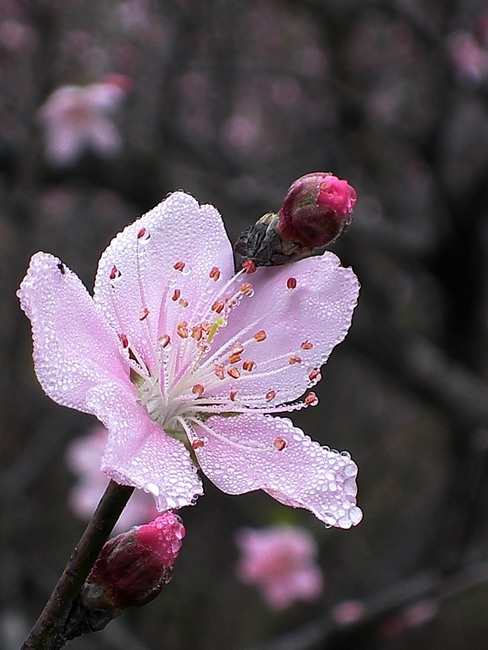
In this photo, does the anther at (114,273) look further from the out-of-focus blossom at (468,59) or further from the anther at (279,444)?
the out-of-focus blossom at (468,59)

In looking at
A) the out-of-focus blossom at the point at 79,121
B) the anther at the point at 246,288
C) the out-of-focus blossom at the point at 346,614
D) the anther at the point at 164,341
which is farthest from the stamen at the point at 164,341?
the out-of-focus blossom at the point at 79,121

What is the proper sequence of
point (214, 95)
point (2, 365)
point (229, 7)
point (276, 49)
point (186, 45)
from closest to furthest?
point (2, 365), point (186, 45), point (229, 7), point (214, 95), point (276, 49)

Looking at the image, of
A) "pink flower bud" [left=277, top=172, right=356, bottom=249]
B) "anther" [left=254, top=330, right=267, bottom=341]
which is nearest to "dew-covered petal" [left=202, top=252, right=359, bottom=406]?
"anther" [left=254, top=330, right=267, bottom=341]

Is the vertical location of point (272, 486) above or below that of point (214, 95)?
above

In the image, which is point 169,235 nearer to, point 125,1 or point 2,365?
point 2,365

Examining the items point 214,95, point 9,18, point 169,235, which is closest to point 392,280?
point 214,95

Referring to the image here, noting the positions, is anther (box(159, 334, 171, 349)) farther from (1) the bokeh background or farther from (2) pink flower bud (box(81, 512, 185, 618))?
(1) the bokeh background

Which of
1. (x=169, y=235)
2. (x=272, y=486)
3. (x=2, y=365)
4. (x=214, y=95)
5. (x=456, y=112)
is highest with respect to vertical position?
(x=169, y=235)
